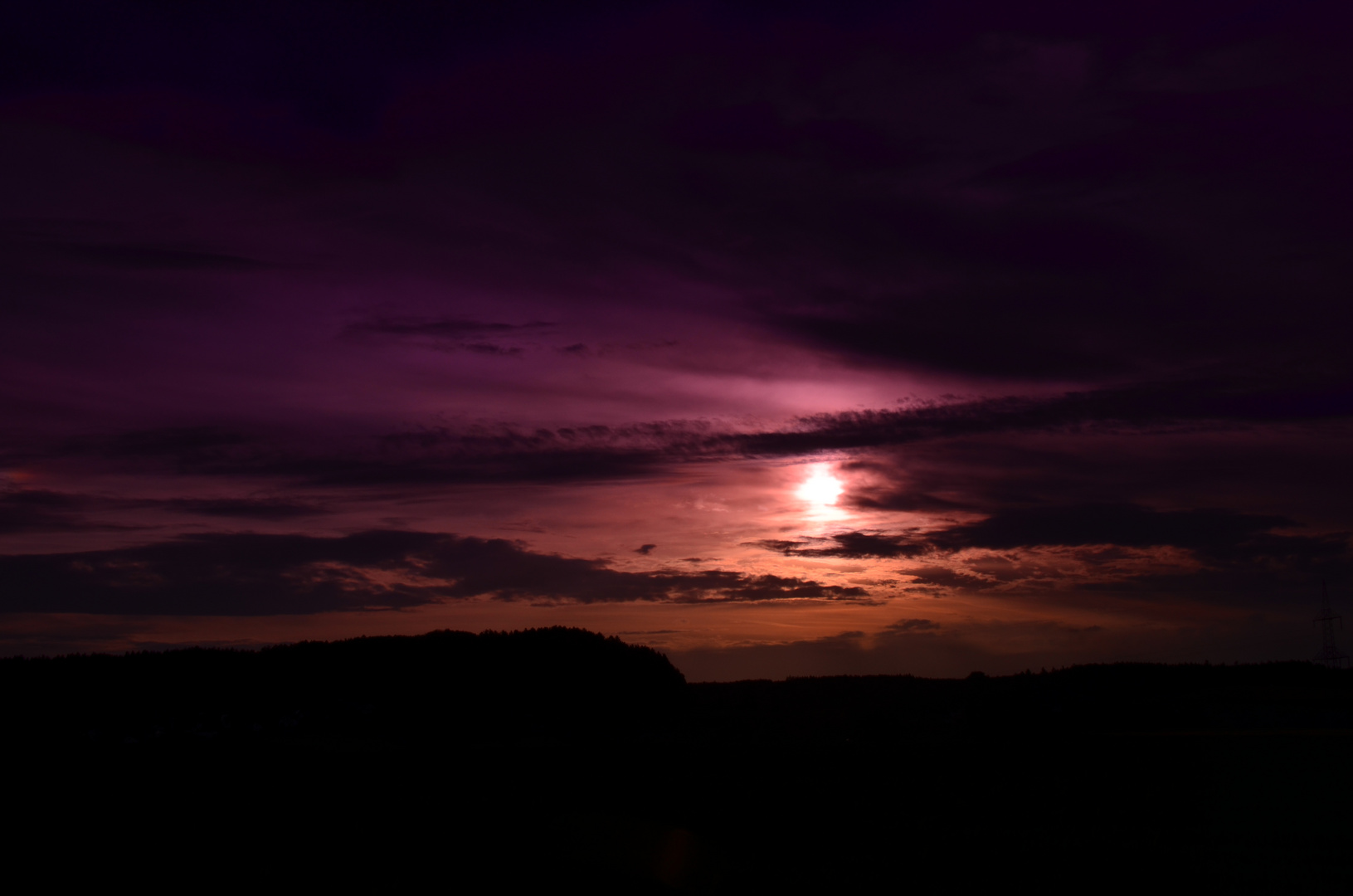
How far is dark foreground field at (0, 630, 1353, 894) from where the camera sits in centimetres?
1146

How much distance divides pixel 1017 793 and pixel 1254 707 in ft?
42.9

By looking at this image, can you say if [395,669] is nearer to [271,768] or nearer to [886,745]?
[271,768]

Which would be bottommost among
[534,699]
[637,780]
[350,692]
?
[637,780]

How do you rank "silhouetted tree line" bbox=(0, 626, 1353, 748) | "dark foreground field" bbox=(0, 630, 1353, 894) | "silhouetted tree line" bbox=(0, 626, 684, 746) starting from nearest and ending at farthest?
1. "dark foreground field" bbox=(0, 630, 1353, 894)
2. "silhouetted tree line" bbox=(0, 626, 1353, 748)
3. "silhouetted tree line" bbox=(0, 626, 684, 746)

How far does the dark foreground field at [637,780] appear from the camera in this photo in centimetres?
1146

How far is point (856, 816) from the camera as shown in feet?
46.2

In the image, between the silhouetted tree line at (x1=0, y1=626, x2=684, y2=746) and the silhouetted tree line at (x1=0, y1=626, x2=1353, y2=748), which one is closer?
the silhouetted tree line at (x1=0, y1=626, x2=1353, y2=748)

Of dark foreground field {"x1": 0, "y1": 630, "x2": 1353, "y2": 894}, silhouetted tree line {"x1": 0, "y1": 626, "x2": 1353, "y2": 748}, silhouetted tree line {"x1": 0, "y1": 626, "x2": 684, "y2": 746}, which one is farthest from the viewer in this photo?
silhouetted tree line {"x1": 0, "y1": 626, "x2": 684, "y2": 746}

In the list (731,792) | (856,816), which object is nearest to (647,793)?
(731,792)

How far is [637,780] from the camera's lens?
16.7m

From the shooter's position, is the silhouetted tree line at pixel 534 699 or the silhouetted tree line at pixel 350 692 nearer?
the silhouetted tree line at pixel 534 699

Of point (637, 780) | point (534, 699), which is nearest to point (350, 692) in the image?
point (534, 699)

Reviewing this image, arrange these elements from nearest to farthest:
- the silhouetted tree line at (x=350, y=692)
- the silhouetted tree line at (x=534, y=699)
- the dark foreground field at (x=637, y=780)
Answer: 1. the dark foreground field at (x=637, y=780)
2. the silhouetted tree line at (x=534, y=699)
3. the silhouetted tree line at (x=350, y=692)

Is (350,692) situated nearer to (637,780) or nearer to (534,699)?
(534,699)
